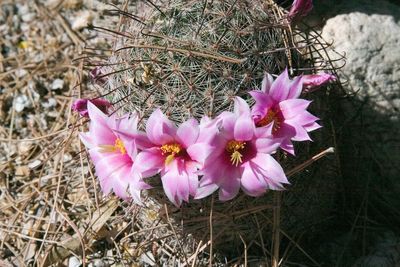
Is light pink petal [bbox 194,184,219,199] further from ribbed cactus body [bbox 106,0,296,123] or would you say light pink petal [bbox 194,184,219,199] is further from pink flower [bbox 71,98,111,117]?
pink flower [bbox 71,98,111,117]

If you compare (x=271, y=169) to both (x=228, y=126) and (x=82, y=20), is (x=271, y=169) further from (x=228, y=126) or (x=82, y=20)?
(x=82, y=20)

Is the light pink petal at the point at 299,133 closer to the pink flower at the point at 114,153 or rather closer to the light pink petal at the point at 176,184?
the light pink petal at the point at 176,184

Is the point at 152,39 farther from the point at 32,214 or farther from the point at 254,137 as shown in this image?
the point at 32,214

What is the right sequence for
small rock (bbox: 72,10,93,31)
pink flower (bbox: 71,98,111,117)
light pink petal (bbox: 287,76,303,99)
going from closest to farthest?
light pink petal (bbox: 287,76,303,99) → pink flower (bbox: 71,98,111,117) → small rock (bbox: 72,10,93,31)

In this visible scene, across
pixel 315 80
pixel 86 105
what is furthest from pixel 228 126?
pixel 86 105

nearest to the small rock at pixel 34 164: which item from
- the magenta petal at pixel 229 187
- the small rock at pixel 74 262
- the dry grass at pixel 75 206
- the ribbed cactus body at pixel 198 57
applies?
the dry grass at pixel 75 206

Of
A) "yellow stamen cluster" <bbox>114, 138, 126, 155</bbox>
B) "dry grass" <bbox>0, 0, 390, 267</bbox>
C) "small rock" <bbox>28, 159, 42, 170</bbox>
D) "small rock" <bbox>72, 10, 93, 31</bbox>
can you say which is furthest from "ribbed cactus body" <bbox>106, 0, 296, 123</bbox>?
"small rock" <bbox>72, 10, 93, 31</bbox>
